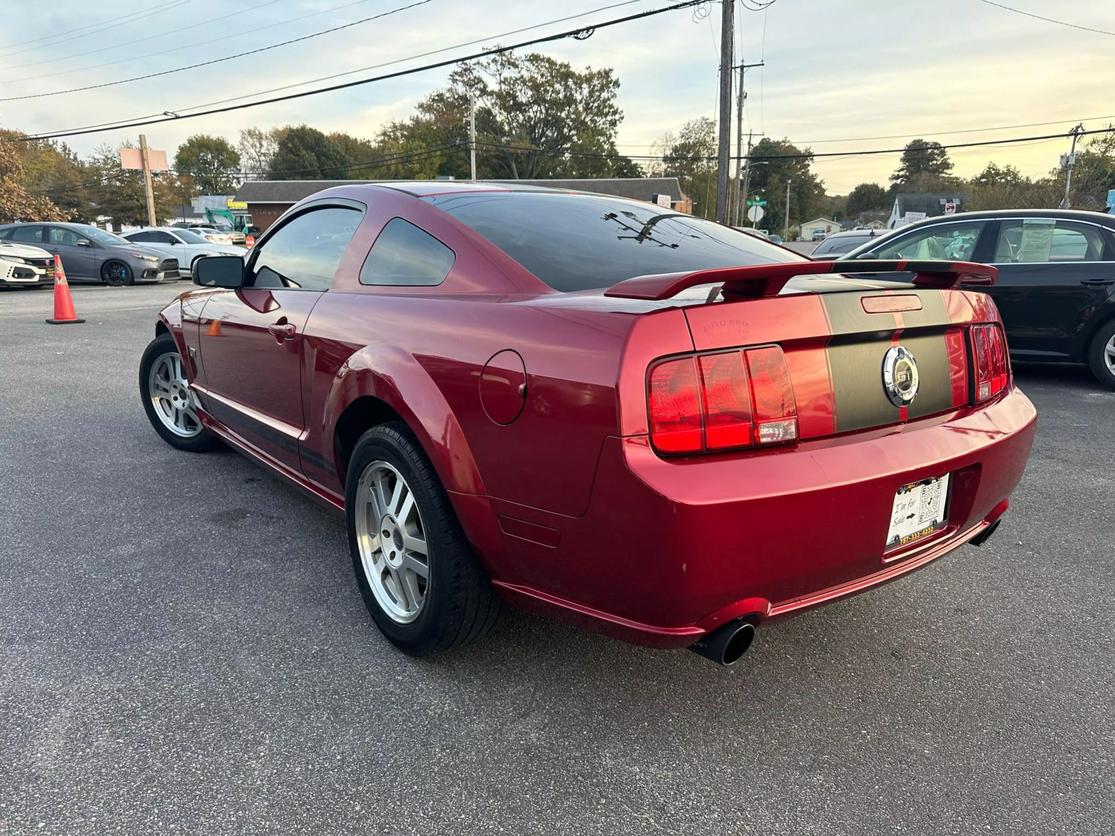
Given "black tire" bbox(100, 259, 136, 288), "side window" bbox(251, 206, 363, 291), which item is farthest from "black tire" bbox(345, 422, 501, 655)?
"black tire" bbox(100, 259, 136, 288)

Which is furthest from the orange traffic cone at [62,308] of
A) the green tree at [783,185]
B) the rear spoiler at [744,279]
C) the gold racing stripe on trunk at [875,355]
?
the green tree at [783,185]

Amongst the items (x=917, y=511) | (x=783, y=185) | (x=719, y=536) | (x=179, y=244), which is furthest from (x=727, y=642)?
(x=783, y=185)

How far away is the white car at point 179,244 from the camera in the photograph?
19.8 m

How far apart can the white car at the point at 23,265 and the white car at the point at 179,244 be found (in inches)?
107

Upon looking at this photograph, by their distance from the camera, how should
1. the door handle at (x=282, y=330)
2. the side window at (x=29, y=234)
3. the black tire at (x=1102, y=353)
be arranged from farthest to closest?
the side window at (x=29, y=234), the black tire at (x=1102, y=353), the door handle at (x=282, y=330)

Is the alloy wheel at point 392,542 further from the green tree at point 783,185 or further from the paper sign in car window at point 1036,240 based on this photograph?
the green tree at point 783,185

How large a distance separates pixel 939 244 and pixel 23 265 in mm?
17545

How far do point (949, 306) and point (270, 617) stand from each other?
243cm

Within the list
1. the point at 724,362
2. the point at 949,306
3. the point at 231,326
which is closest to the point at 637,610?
the point at 724,362

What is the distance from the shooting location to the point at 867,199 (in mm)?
126375

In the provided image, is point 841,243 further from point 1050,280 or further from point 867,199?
point 867,199

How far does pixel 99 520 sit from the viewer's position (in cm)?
352

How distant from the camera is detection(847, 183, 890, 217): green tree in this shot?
124125 millimetres

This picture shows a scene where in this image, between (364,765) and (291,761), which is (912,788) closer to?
(364,765)
